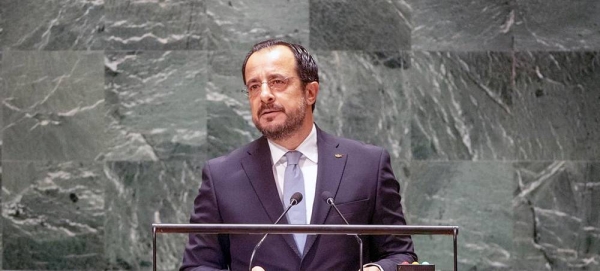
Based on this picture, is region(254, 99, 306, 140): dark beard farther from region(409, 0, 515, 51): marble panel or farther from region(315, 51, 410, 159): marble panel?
region(409, 0, 515, 51): marble panel

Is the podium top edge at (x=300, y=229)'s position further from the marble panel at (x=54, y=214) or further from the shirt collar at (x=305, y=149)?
the marble panel at (x=54, y=214)

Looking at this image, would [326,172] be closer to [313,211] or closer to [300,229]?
[313,211]

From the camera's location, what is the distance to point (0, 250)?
5.13 meters

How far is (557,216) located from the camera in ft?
16.6

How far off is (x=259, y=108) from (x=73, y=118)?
7.12 ft

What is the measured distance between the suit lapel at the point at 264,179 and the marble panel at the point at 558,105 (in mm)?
2181

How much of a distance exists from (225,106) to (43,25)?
3.82 feet

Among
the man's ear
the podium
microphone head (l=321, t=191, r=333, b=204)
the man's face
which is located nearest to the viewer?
the podium

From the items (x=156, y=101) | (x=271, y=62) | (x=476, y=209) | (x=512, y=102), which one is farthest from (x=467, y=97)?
(x=271, y=62)

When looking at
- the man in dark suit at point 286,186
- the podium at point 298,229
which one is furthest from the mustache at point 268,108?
the podium at point 298,229

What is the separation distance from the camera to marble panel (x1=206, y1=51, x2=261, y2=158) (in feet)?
16.6

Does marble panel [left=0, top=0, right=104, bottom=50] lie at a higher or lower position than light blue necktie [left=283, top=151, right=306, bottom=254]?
higher

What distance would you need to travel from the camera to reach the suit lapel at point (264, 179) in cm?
321

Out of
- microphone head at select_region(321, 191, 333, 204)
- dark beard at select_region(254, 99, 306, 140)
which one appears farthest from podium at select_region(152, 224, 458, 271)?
dark beard at select_region(254, 99, 306, 140)
